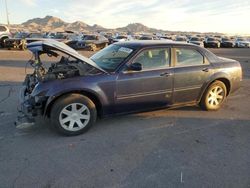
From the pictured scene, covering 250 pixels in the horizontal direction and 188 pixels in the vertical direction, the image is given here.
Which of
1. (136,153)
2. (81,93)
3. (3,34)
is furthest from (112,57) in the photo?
(3,34)

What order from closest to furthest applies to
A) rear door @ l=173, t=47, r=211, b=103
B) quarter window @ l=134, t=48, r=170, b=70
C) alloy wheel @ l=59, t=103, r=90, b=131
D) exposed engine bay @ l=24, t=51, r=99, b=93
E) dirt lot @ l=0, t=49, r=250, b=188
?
dirt lot @ l=0, t=49, r=250, b=188, alloy wheel @ l=59, t=103, r=90, b=131, exposed engine bay @ l=24, t=51, r=99, b=93, quarter window @ l=134, t=48, r=170, b=70, rear door @ l=173, t=47, r=211, b=103

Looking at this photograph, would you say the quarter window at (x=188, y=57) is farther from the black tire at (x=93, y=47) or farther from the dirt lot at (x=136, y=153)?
the black tire at (x=93, y=47)

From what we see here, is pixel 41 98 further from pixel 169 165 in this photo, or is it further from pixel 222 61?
pixel 222 61

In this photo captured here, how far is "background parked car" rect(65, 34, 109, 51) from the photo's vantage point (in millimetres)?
23970

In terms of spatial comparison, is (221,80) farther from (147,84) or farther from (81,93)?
(81,93)

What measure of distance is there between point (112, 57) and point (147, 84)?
0.92 meters

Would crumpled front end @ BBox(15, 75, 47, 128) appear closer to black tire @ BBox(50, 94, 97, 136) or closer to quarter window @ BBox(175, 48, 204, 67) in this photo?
black tire @ BBox(50, 94, 97, 136)

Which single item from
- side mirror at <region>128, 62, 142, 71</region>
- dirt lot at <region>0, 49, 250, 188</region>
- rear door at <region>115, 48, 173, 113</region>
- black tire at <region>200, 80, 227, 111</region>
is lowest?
dirt lot at <region>0, 49, 250, 188</region>

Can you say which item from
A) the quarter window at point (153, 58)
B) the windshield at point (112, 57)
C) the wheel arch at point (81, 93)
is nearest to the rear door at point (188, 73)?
the quarter window at point (153, 58)

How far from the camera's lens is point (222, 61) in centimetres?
579

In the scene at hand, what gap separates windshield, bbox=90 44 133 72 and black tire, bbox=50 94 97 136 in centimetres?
75

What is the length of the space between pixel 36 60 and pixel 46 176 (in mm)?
2251

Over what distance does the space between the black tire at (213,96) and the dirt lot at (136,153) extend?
0.26 meters

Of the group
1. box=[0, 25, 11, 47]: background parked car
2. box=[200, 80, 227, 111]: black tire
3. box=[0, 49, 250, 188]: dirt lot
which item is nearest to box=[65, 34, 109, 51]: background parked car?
box=[0, 25, 11, 47]: background parked car
